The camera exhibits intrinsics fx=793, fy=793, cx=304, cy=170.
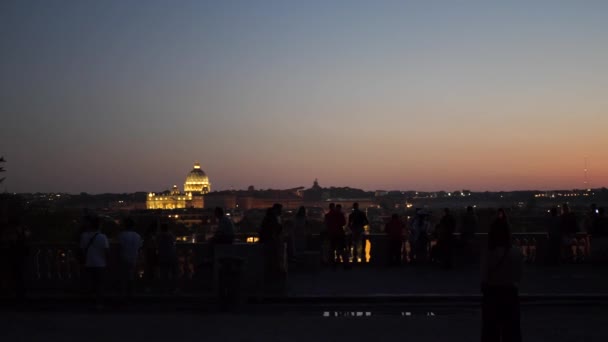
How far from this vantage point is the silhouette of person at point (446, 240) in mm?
19500

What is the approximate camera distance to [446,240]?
19.8 meters

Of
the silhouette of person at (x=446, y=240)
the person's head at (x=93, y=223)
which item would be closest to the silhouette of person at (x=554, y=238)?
the silhouette of person at (x=446, y=240)

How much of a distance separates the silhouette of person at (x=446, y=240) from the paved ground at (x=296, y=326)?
5739 millimetres

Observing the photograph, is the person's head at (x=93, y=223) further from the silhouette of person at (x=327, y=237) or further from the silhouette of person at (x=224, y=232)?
the silhouette of person at (x=327, y=237)

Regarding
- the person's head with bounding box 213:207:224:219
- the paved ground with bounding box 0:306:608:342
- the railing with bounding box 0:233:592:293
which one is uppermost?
the person's head with bounding box 213:207:224:219

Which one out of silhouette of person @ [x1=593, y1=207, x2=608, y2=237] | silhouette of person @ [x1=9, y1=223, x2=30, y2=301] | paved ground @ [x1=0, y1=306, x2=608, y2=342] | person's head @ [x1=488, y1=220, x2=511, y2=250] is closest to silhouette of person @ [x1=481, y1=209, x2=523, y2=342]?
person's head @ [x1=488, y1=220, x2=511, y2=250]

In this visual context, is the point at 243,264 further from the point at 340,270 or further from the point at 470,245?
the point at 470,245

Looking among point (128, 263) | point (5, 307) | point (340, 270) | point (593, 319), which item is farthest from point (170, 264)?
point (593, 319)

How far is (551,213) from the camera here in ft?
66.4

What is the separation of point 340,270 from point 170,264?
17.8 feet

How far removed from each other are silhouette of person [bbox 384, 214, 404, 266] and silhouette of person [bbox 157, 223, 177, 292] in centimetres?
641

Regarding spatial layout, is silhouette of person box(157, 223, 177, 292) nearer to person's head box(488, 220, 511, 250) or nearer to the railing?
the railing

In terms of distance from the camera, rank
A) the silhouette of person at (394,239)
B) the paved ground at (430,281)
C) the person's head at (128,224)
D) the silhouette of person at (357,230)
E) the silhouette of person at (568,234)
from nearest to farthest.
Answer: the person's head at (128,224) < the paved ground at (430,281) < the silhouette of person at (394,239) < the silhouette of person at (568,234) < the silhouette of person at (357,230)

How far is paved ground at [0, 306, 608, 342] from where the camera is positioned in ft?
36.3
